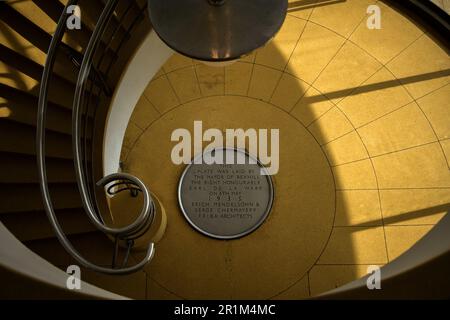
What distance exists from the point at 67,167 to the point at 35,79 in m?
1.38

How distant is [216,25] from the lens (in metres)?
4.18

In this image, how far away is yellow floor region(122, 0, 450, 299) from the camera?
6.95m

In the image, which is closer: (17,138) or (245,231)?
(17,138)

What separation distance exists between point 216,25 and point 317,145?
409cm

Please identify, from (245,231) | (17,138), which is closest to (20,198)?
(17,138)

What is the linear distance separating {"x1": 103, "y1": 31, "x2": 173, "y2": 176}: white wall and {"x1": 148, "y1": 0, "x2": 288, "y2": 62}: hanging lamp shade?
2.11 metres

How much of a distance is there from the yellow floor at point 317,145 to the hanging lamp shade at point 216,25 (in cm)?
364

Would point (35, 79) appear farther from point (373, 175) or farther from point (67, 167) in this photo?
point (373, 175)

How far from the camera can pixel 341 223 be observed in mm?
7160

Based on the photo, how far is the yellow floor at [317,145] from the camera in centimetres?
695
